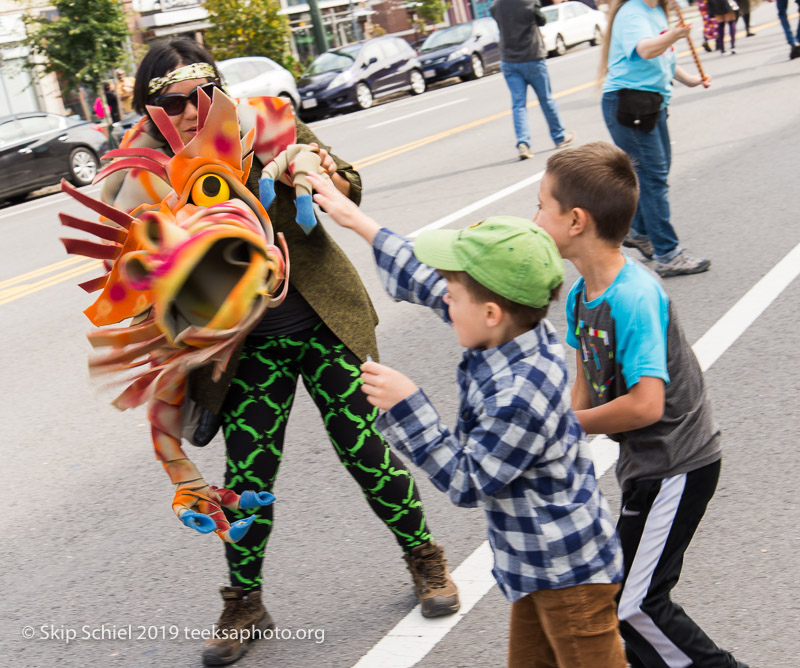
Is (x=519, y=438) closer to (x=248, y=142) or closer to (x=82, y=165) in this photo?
(x=248, y=142)

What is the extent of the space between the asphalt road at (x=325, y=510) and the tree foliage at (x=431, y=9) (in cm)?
2951

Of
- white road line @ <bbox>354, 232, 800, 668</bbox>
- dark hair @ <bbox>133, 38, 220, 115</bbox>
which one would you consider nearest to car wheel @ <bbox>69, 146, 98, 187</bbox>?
white road line @ <bbox>354, 232, 800, 668</bbox>

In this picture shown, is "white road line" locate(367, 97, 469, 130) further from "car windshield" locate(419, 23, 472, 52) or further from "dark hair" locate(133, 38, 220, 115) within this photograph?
"dark hair" locate(133, 38, 220, 115)

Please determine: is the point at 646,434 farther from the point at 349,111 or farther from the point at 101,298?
the point at 349,111

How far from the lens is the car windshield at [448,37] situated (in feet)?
84.5

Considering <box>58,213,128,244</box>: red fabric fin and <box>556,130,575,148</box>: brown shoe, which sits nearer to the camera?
<box>58,213,128,244</box>: red fabric fin

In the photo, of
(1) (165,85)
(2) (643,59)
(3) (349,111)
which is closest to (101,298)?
(1) (165,85)

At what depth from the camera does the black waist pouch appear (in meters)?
6.08

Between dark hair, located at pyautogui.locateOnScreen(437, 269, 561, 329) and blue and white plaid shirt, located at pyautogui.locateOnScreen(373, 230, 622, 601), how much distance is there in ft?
0.11

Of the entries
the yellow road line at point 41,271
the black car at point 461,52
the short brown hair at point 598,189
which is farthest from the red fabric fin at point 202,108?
the black car at point 461,52

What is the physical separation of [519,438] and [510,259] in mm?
368

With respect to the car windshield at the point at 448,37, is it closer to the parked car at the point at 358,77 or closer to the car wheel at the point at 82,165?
the parked car at the point at 358,77

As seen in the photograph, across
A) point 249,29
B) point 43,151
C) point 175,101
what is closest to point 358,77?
point 249,29

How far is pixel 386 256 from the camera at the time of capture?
258cm
